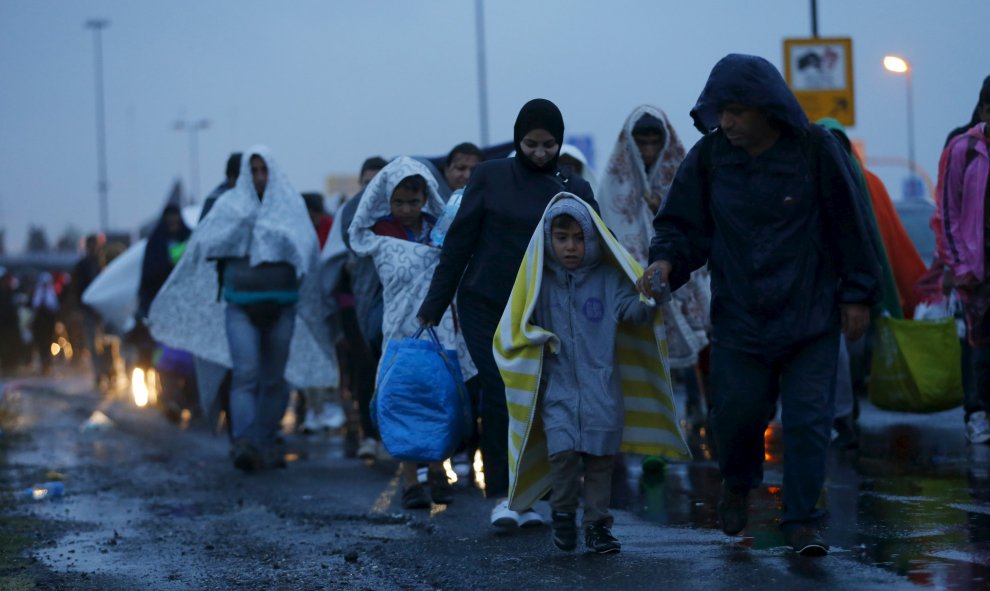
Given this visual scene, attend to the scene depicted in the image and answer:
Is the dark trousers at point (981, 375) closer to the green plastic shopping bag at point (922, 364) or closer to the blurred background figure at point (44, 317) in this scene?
the green plastic shopping bag at point (922, 364)

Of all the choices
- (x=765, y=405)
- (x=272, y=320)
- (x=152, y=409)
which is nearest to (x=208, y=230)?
(x=272, y=320)

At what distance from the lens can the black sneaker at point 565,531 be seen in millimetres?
6684

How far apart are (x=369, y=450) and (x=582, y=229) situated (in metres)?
5.15

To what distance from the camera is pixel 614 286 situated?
6.81 meters

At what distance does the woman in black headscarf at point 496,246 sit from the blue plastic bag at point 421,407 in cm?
23

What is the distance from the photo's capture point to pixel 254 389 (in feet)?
37.2

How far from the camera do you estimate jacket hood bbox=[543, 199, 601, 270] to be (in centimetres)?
673

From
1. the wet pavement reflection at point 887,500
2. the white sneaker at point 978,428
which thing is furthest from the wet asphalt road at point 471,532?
the white sneaker at point 978,428

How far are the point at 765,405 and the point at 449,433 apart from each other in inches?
85.5

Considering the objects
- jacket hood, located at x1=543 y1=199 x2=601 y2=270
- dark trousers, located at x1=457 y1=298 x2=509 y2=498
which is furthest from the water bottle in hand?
dark trousers, located at x1=457 y1=298 x2=509 y2=498

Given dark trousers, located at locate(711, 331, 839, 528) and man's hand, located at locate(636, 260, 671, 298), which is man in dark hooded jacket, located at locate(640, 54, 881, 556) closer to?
dark trousers, located at locate(711, 331, 839, 528)

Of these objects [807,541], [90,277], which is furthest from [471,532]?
[90,277]

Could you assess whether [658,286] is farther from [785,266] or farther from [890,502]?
[890,502]

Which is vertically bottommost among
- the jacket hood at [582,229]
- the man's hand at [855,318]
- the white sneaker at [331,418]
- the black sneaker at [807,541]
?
the white sneaker at [331,418]
